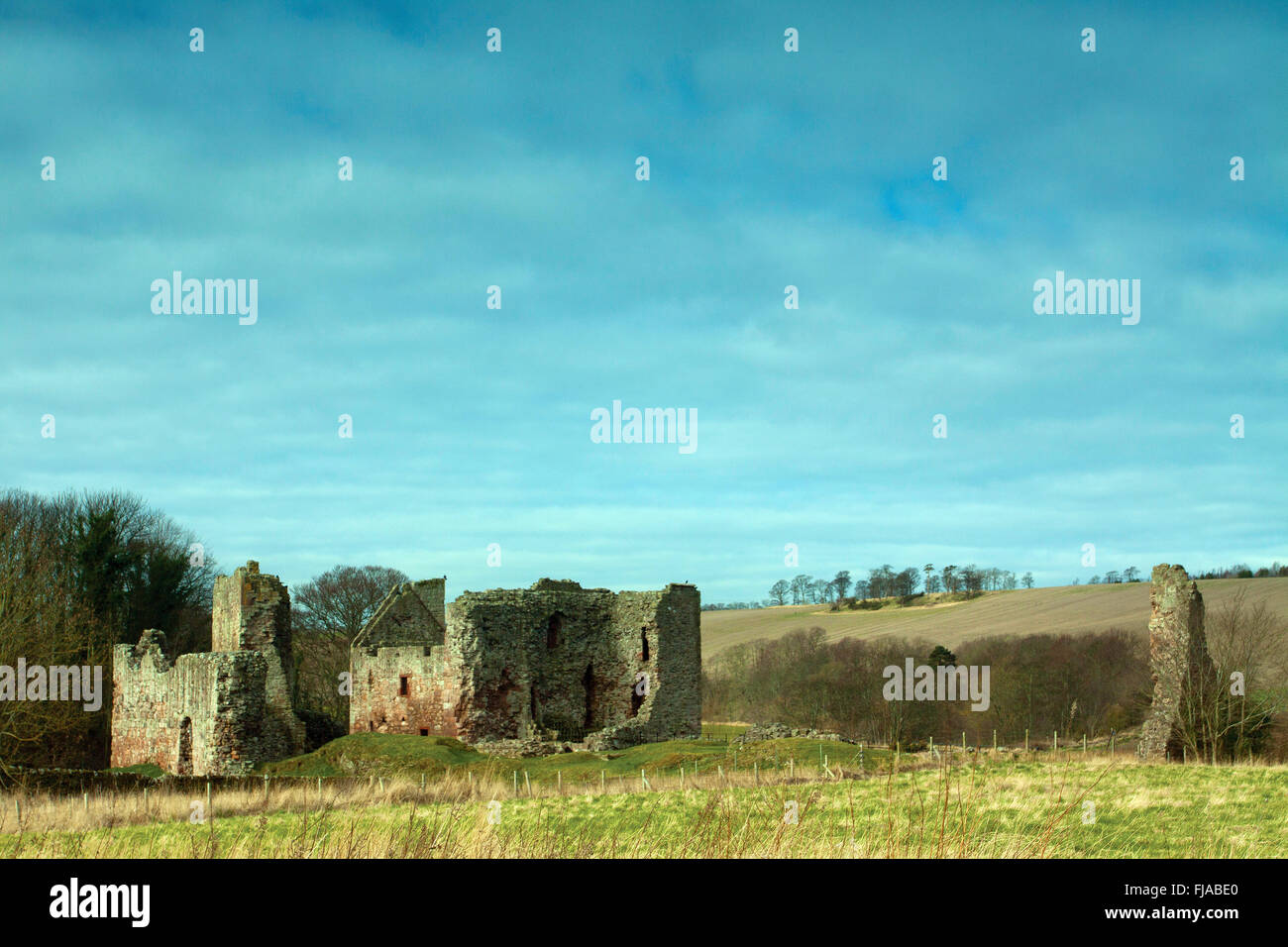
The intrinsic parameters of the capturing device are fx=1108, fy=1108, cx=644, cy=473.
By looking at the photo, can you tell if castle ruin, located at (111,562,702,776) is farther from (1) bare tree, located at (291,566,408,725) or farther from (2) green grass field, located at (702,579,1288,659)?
(2) green grass field, located at (702,579,1288,659)

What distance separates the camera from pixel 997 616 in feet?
323

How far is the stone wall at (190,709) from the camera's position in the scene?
31953 mm

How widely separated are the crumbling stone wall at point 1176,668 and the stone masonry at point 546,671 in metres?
17.3

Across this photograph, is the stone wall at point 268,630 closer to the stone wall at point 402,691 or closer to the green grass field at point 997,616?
the stone wall at point 402,691

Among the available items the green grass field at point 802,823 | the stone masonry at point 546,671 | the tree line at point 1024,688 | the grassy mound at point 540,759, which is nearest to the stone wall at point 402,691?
the stone masonry at point 546,671

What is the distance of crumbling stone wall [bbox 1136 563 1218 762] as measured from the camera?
105 feet

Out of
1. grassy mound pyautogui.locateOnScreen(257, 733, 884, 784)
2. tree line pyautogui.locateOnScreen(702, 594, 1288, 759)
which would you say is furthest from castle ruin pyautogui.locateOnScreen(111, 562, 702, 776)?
tree line pyautogui.locateOnScreen(702, 594, 1288, 759)

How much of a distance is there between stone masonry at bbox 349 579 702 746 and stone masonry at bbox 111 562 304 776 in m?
7.05

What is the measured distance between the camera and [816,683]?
6444 cm

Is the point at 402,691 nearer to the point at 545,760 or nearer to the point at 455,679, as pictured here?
the point at 455,679

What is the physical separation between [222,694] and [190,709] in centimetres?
230

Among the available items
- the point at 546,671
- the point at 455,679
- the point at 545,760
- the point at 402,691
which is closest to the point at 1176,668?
the point at 545,760
